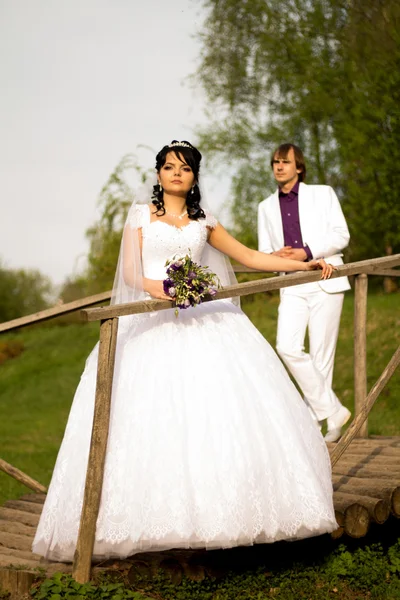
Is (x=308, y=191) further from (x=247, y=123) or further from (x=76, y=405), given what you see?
(x=247, y=123)

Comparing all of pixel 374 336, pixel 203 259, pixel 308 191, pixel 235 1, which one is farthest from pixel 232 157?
pixel 203 259

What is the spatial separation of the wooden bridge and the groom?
0.30 meters

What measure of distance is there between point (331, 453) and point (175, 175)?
6.44 ft

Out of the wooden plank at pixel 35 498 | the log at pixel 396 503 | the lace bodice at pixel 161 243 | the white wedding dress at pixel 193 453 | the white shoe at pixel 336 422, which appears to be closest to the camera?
the white wedding dress at pixel 193 453

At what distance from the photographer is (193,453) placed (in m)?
4.07

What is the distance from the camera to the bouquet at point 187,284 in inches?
169

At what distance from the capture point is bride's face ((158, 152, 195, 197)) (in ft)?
16.0

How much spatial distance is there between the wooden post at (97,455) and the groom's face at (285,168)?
2.72 m

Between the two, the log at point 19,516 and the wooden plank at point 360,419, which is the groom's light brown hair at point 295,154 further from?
the log at point 19,516

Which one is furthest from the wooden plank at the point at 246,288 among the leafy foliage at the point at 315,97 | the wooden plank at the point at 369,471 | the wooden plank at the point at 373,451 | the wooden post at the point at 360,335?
the leafy foliage at the point at 315,97

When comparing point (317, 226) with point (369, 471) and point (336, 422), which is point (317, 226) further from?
point (369, 471)

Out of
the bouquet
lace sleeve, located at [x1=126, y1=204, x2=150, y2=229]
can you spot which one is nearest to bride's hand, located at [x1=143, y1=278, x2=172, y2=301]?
the bouquet

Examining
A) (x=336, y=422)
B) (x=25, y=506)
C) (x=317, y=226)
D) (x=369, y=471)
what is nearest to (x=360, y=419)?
(x=369, y=471)

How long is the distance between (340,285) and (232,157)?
18.6m
